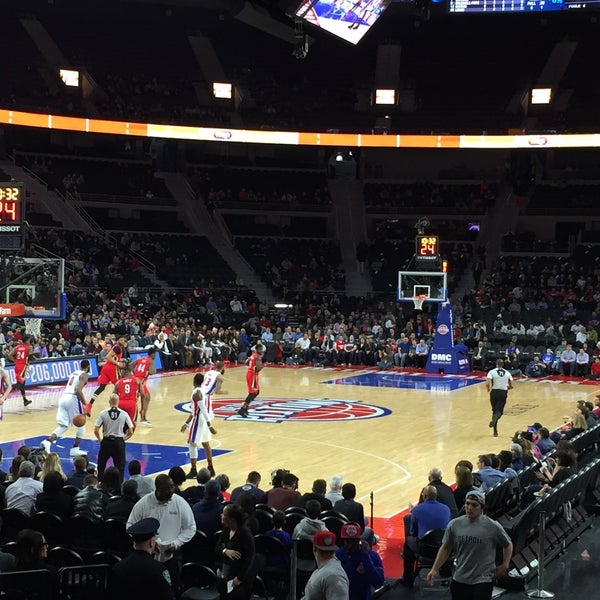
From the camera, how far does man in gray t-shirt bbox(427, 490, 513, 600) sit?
708 cm

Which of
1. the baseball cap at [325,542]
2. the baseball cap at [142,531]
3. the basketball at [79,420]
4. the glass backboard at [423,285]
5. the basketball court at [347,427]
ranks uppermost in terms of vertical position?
the glass backboard at [423,285]

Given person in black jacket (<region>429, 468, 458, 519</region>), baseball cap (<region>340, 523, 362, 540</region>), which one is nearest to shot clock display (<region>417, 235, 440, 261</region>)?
person in black jacket (<region>429, 468, 458, 519</region>)

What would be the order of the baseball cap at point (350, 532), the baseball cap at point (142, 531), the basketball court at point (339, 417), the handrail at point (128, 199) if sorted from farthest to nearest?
the handrail at point (128, 199) → the basketball court at point (339, 417) → the baseball cap at point (350, 532) → the baseball cap at point (142, 531)

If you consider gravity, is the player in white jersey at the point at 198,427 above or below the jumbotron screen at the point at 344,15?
below

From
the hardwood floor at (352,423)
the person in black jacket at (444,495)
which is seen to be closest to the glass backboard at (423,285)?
the hardwood floor at (352,423)

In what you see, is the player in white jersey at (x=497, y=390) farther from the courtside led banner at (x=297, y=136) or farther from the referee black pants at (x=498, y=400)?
the courtside led banner at (x=297, y=136)

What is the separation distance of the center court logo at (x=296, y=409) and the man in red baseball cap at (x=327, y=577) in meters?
14.8

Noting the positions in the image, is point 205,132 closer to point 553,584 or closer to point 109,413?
point 109,413

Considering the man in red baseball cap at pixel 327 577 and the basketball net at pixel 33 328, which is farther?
the basketball net at pixel 33 328

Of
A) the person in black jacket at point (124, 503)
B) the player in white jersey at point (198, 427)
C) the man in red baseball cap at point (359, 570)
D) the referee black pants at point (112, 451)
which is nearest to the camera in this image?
the man in red baseball cap at point (359, 570)

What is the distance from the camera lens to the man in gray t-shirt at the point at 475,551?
708 cm

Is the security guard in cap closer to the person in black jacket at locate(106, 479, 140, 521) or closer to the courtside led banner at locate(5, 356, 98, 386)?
the person in black jacket at locate(106, 479, 140, 521)

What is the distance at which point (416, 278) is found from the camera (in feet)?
109

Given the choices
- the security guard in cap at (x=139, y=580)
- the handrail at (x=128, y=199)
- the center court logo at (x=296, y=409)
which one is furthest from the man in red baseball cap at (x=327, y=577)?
the handrail at (x=128, y=199)
